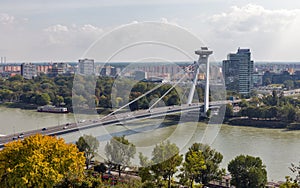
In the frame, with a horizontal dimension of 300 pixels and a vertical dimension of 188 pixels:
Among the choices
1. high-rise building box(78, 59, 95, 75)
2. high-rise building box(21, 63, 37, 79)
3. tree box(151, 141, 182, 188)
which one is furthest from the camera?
high-rise building box(21, 63, 37, 79)

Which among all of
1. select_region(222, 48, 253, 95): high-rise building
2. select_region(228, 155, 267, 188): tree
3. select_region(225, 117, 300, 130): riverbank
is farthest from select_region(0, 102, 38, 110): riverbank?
select_region(228, 155, 267, 188): tree

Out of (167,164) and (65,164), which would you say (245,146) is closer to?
(167,164)

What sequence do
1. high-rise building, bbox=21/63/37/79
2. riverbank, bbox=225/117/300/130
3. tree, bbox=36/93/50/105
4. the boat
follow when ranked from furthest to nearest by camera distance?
1. high-rise building, bbox=21/63/37/79
2. tree, bbox=36/93/50/105
3. the boat
4. riverbank, bbox=225/117/300/130

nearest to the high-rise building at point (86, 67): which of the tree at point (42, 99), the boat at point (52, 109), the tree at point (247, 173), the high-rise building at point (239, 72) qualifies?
the tree at point (247, 173)

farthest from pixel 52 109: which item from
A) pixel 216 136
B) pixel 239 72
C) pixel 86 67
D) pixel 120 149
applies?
pixel 239 72

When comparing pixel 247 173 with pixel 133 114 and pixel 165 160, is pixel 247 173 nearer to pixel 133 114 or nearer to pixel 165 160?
pixel 165 160

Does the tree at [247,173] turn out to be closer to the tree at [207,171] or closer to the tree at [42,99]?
the tree at [207,171]

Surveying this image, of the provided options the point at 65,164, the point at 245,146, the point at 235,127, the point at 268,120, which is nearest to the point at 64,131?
the point at 245,146

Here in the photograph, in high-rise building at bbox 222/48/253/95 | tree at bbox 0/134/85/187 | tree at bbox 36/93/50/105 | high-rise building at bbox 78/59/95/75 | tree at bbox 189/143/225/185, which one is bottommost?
tree at bbox 189/143/225/185

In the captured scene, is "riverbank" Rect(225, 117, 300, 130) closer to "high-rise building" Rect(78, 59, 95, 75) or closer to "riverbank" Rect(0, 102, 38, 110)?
"high-rise building" Rect(78, 59, 95, 75)
